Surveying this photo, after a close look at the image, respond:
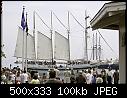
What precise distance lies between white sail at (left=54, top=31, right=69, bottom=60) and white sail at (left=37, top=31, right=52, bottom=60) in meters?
1.49

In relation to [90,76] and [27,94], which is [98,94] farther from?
[90,76]

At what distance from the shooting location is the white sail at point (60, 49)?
225 feet

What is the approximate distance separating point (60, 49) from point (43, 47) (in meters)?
4.42

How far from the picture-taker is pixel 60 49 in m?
69.2

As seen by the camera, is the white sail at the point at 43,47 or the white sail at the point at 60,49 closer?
the white sail at the point at 43,47

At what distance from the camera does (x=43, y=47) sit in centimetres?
6600

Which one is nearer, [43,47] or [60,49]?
[43,47]

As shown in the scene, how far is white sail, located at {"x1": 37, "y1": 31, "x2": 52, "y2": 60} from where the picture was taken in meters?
65.3

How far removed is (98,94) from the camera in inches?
239

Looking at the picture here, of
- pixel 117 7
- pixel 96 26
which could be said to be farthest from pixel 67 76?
pixel 117 7

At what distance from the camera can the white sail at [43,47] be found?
214 ft

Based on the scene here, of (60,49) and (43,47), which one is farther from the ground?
(43,47)

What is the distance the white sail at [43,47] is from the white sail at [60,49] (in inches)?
58.5

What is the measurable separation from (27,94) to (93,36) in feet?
243
